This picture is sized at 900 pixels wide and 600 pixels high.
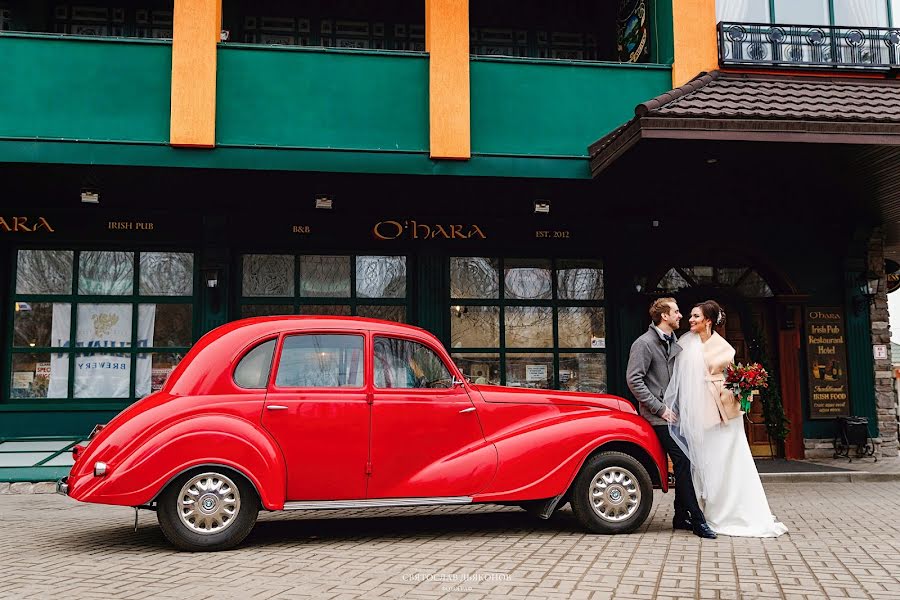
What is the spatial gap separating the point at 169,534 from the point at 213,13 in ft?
23.5

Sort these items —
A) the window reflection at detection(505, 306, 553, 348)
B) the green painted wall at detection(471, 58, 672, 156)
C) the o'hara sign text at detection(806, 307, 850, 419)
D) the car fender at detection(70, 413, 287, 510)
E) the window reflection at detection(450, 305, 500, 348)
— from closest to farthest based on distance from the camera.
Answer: the car fender at detection(70, 413, 287, 510), the green painted wall at detection(471, 58, 672, 156), the window reflection at detection(450, 305, 500, 348), the window reflection at detection(505, 306, 553, 348), the o'hara sign text at detection(806, 307, 850, 419)

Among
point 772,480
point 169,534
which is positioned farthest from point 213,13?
point 772,480

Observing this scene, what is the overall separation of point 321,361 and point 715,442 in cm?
343

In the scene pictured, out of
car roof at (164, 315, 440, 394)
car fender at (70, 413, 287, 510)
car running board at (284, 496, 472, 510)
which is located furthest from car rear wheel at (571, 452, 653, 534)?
car fender at (70, 413, 287, 510)

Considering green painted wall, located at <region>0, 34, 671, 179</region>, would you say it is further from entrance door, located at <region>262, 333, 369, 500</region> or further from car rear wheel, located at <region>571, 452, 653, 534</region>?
car rear wheel, located at <region>571, 452, 653, 534</region>

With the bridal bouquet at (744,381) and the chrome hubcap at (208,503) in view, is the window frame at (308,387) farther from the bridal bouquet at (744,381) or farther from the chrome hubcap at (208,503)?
the bridal bouquet at (744,381)

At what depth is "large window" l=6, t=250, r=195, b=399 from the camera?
11.0 meters

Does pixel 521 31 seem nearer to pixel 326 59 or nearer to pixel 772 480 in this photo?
pixel 326 59

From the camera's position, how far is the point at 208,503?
19.2 feet

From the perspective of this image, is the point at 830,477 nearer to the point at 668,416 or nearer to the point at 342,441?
the point at 668,416

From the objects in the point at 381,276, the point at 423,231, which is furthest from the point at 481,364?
the point at 423,231

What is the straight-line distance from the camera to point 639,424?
6.67 metres

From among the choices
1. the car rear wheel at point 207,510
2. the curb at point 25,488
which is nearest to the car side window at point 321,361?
the car rear wheel at point 207,510

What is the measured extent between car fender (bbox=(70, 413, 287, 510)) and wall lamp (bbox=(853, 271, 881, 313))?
1012 cm
